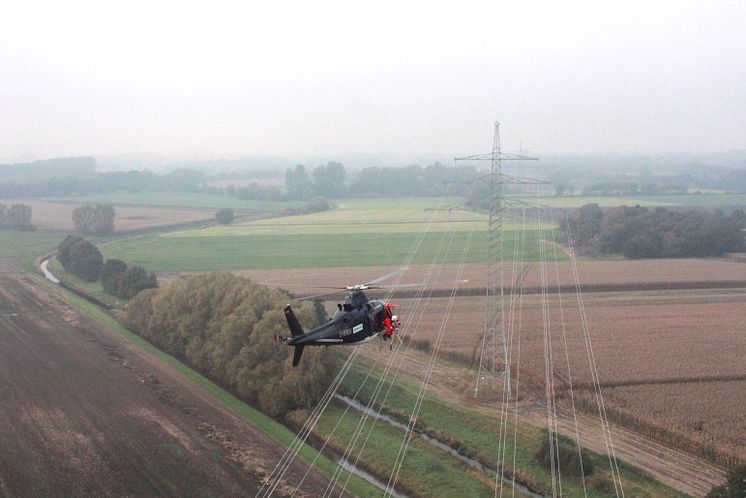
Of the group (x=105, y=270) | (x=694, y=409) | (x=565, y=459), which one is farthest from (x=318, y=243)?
(x=565, y=459)

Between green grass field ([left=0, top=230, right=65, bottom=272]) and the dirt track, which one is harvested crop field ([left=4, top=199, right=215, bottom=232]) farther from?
the dirt track

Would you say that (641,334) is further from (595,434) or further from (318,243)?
(318,243)

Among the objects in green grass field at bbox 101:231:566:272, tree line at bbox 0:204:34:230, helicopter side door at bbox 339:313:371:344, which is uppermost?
helicopter side door at bbox 339:313:371:344

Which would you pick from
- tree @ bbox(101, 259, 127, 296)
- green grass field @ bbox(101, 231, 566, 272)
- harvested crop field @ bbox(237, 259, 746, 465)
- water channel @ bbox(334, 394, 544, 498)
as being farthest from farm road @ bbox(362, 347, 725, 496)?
tree @ bbox(101, 259, 127, 296)

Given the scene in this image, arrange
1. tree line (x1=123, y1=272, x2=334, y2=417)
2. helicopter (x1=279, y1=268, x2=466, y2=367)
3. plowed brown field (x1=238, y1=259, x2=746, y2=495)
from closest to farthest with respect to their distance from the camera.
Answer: helicopter (x1=279, y1=268, x2=466, y2=367), plowed brown field (x1=238, y1=259, x2=746, y2=495), tree line (x1=123, y1=272, x2=334, y2=417)

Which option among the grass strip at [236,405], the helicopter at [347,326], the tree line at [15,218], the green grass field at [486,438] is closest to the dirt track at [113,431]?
the grass strip at [236,405]

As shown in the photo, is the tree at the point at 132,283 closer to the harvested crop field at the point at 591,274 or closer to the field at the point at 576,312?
the field at the point at 576,312

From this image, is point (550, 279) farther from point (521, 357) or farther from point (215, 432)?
point (215, 432)
